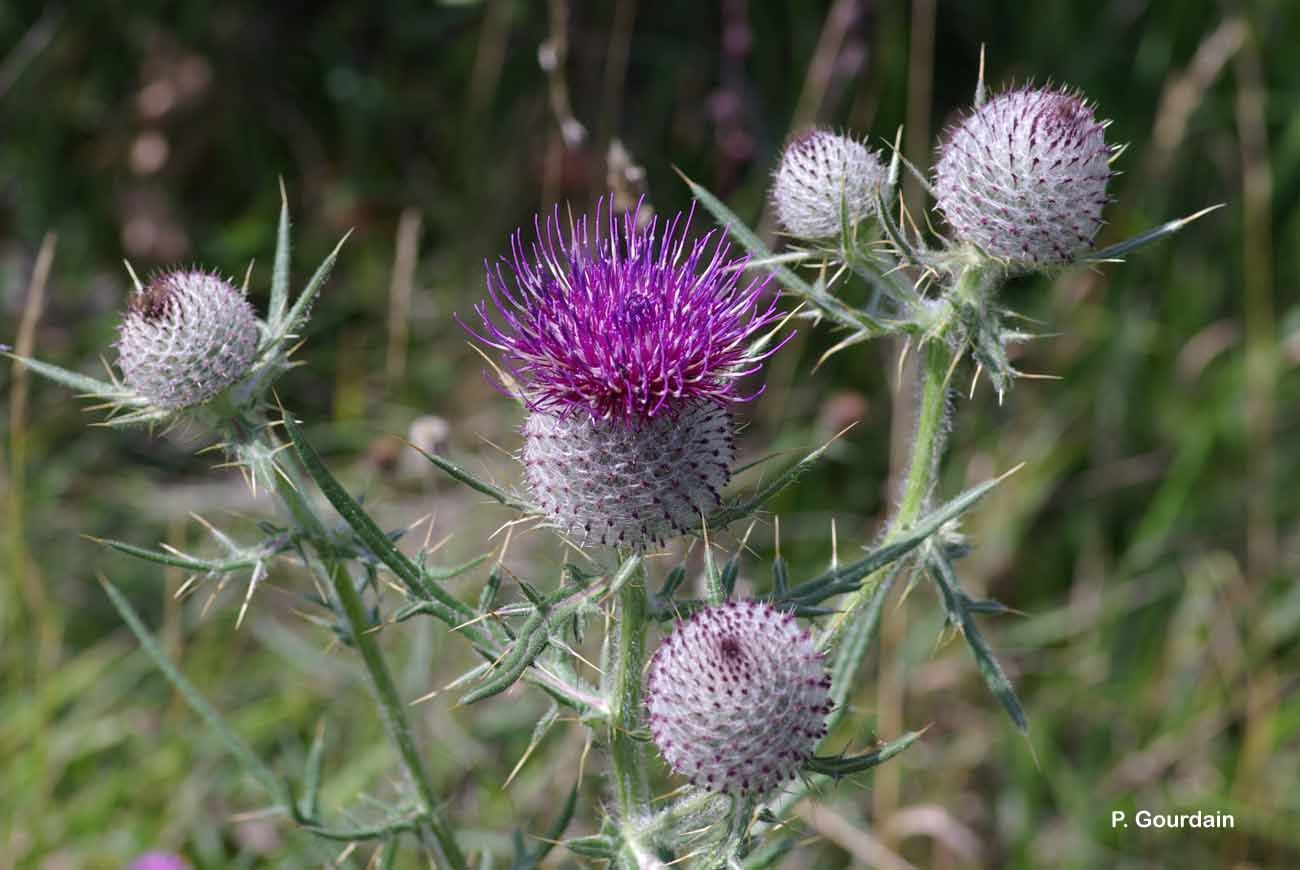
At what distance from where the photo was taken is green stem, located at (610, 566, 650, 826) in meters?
2.38

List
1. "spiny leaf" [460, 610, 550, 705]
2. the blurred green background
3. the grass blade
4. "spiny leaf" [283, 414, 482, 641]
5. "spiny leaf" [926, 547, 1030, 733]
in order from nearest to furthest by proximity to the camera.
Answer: "spiny leaf" [460, 610, 550, 705], "spiny leaf" [283, 414, 482, 641], "spiny leaf" [926, 547, 1030, 733], the grass blade, the blurred green background

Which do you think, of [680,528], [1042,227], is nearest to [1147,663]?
[1042,227]

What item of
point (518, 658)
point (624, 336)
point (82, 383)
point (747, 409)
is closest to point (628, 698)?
point (518, 658)

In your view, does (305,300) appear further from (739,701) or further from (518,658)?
(739,701)

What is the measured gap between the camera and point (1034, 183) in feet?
8.49

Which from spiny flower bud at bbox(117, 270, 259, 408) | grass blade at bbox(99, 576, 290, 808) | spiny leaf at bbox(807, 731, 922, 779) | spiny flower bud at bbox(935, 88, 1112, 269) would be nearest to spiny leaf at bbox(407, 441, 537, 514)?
spiny flower bud at bbox(117, 270, 259, 408)

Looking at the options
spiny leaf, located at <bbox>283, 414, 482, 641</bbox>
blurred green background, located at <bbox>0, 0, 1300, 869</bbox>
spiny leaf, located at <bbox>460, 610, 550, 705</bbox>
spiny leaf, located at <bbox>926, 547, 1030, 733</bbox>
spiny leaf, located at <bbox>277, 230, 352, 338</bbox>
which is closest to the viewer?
spiny leaf, located at <bbox>460, 610, 550, 705</bbox>

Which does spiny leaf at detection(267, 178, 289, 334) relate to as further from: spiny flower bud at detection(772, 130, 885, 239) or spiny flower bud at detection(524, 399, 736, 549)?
spiny flower bud at detection(772, 130, 885, 239)

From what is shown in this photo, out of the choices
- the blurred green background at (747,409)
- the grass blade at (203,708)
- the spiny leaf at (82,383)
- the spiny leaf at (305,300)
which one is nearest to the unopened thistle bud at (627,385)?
the spiny leaf at (305,300)

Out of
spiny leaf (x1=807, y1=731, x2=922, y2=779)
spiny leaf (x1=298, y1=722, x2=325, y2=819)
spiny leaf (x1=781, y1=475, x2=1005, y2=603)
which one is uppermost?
spiny leaf (x1=781, y1=475, x2=1005, y2=603)

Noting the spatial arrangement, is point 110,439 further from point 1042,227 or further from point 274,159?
point 1042,227

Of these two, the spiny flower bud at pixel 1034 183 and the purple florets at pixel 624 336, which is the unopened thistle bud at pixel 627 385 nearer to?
the purple florets at pixel 624 336

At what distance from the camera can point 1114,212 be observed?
606 centimetres

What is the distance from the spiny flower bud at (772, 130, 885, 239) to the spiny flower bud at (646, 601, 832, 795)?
110 cm
